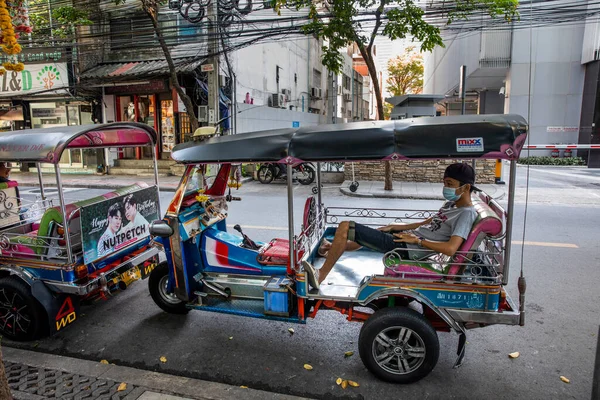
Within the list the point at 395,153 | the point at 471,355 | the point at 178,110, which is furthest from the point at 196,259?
the point at 178,110

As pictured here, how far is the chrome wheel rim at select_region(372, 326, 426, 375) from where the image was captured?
338 centimetres

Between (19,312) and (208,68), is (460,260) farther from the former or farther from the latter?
(208,68)

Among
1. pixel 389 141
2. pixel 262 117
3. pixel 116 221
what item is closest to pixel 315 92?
pixel 262 117

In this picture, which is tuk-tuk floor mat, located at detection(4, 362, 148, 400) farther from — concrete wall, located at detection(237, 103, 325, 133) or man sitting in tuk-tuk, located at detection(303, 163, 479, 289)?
concrete wall, located at detection(237, 103, 325, 133)

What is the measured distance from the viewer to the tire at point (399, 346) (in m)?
3.33

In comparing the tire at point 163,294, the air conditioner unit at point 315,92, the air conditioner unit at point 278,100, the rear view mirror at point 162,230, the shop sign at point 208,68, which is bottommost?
the tire at point 163,294

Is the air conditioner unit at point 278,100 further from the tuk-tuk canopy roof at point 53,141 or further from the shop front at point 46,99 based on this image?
the tuk-tuk canopy roof at point 53,141

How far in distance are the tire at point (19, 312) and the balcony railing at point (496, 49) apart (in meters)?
22.6

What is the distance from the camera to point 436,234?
12.8ft

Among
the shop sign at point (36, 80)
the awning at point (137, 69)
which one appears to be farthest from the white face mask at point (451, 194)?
the shop sign at point (36, 80)

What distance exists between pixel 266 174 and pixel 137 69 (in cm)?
665

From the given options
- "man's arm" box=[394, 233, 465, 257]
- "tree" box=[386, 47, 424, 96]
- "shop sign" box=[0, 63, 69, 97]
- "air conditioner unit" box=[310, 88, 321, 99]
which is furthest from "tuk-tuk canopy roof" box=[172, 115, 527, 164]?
"tree" box=[386, 47, 424, 96]

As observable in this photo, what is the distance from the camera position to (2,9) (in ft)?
9.58

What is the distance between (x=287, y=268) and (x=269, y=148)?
116cm
